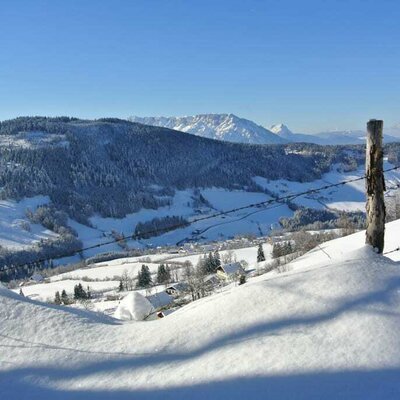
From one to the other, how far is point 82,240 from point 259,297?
154 metres

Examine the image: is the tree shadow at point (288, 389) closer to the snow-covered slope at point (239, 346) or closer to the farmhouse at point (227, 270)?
the snow-covered slope at point (239, 346)

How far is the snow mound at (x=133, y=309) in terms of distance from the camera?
21486 mm

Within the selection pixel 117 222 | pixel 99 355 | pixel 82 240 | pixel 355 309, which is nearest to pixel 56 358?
pixel 99 355

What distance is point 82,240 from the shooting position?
156125mm

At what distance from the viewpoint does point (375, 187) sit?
9.59m

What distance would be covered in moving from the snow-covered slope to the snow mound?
13380mm

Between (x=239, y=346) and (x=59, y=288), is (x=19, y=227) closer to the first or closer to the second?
(x=59, y=288)

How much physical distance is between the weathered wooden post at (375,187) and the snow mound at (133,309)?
1358 cm

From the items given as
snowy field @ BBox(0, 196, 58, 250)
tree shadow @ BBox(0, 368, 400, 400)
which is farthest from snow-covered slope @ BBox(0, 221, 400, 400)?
snowy field @ BBox(0, 196, 58, 250)

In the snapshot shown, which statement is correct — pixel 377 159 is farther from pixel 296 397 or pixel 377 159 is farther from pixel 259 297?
pixel 296 397

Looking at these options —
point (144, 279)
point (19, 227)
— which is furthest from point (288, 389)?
point (19, 227)

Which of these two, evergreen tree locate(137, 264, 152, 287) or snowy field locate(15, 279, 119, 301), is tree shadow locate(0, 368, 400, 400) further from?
evergreen tree locate(137, 264, 152, 287)

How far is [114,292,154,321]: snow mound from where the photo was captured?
21.5m

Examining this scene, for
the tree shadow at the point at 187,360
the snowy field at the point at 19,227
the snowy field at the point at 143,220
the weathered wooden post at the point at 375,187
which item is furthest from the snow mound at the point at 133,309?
the snowy field at the point at 19,227
